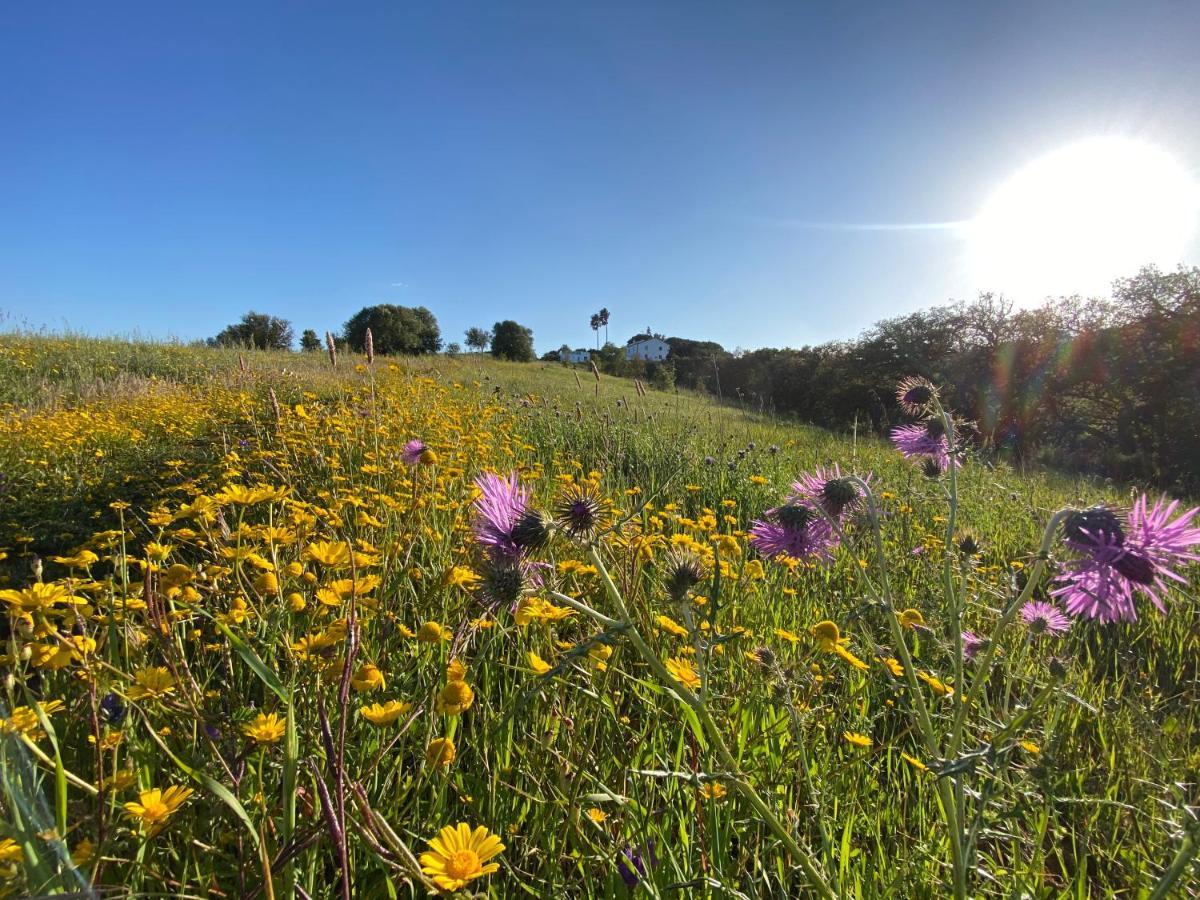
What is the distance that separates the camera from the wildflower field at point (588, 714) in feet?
2.62

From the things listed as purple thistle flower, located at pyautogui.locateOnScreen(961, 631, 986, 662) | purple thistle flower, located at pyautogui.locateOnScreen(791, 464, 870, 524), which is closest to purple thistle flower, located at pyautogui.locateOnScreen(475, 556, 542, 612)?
purple thistle flower, located at pyautogui.locateOnScreen(791, 464, 870, 524)

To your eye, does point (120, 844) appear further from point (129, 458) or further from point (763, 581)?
point (129, 458)

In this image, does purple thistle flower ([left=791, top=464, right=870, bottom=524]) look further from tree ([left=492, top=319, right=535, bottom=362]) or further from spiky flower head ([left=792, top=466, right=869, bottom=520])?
tree ([left=492, top=319, right=535, bottom=362])

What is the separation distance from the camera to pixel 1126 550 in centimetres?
86

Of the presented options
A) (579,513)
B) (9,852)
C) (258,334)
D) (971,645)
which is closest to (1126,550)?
Answer: (579,513)

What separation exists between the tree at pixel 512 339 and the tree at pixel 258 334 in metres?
18.3

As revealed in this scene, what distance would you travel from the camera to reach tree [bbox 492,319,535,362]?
49.2m

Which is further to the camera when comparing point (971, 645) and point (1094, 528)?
point (971, 645)

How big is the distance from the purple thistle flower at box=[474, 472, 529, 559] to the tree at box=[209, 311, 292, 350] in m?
16.4

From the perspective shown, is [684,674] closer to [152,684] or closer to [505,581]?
[505,581]

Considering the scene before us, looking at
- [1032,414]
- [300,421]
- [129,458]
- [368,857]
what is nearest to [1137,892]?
[368,857]

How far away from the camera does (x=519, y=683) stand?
61.4 inches

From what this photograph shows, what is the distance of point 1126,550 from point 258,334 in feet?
102

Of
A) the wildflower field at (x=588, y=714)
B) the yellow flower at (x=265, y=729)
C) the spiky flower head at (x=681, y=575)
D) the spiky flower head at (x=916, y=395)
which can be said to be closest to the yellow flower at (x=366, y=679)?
the wildflower field at (x=588, y=714)
